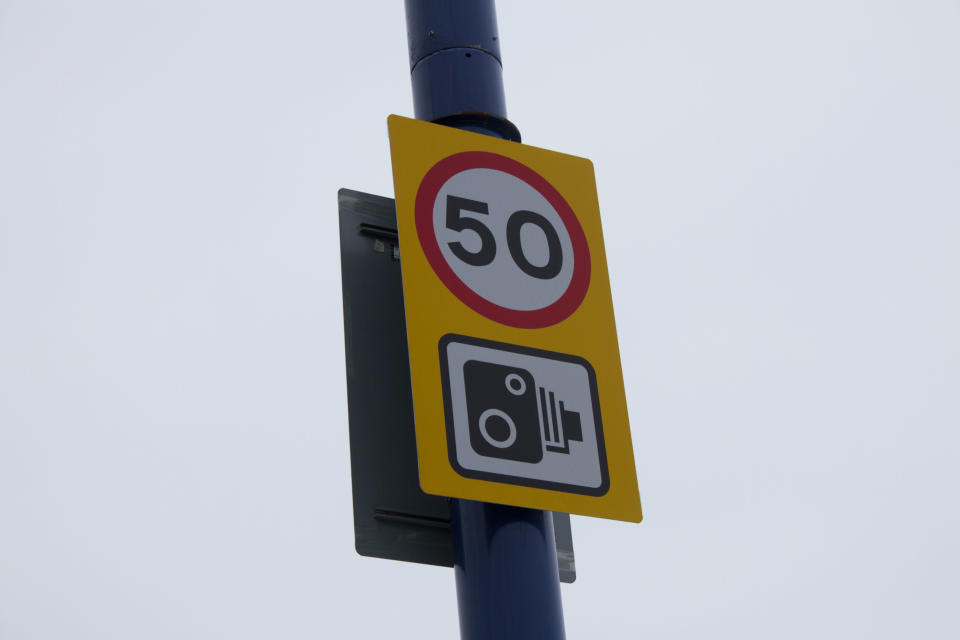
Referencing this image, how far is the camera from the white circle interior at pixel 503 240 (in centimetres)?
305

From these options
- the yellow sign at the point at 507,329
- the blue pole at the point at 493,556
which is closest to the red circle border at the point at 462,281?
the yellow sign at the point at 507,329

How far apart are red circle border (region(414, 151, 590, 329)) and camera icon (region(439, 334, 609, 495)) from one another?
0.29ft

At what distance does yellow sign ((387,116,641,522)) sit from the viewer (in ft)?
9.28

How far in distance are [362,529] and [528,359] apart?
507 millimetres

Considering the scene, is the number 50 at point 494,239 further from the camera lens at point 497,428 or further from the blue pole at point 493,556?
the camera lens at point 497,428

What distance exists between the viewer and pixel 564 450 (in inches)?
115

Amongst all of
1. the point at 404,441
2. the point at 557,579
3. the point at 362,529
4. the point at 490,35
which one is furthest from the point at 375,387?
the point at 490,35

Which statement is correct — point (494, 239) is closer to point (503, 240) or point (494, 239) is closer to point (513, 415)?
point (503, 240)

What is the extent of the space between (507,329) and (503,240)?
262mm

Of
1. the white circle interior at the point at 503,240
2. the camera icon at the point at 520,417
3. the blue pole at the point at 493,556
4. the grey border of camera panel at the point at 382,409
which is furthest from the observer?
the white circle interior at the point at 503,240

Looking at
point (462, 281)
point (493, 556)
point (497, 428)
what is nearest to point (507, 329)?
point (462, 281)

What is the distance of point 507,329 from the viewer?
9.84 ft

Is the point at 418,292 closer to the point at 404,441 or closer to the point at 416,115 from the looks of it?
the point at 404,441

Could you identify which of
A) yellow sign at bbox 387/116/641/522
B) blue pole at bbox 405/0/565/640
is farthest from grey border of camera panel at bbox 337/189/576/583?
yellow sign at bbox 387/116/641/522
